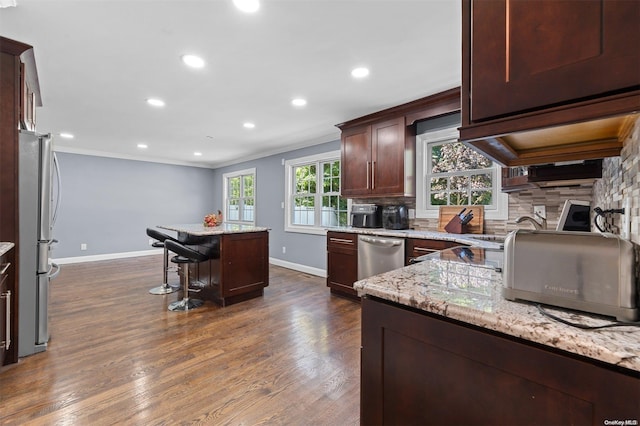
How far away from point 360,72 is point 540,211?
82.6 inches

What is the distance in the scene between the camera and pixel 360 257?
3404 millimetres

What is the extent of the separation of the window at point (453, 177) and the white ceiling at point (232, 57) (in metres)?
0.67

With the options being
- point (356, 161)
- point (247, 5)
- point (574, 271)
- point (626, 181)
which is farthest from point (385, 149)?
point (574, 271)

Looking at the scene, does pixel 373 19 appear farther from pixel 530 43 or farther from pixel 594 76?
pixel 594 76

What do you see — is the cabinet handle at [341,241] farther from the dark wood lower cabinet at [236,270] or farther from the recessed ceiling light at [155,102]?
the recessed ceiling light at [155,102]

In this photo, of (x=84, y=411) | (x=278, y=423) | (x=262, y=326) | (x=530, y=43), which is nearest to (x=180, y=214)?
(x=262, y=326)

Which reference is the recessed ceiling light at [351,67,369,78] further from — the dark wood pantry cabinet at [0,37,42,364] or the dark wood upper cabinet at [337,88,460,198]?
the dark wood pantry cabinet at [0,37,42,364]

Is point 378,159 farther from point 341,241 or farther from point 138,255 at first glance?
point 138,255

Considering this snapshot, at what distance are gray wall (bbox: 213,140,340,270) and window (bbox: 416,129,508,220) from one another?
162 centimetres

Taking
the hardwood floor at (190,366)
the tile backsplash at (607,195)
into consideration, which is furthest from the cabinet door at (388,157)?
the hardwood floor at (190,366)

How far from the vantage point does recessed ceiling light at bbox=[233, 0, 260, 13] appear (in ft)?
5.56

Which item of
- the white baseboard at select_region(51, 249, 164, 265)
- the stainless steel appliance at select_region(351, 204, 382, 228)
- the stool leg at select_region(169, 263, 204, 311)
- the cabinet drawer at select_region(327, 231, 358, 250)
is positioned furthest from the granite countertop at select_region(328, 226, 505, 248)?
the white baseboard at select_region(51, 249, 164, 265)

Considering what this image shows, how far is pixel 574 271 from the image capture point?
2.28 feet

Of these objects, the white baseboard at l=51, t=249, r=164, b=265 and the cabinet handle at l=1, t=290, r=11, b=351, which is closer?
the cabinet handle at l=1, t=290, r=11, b=351
